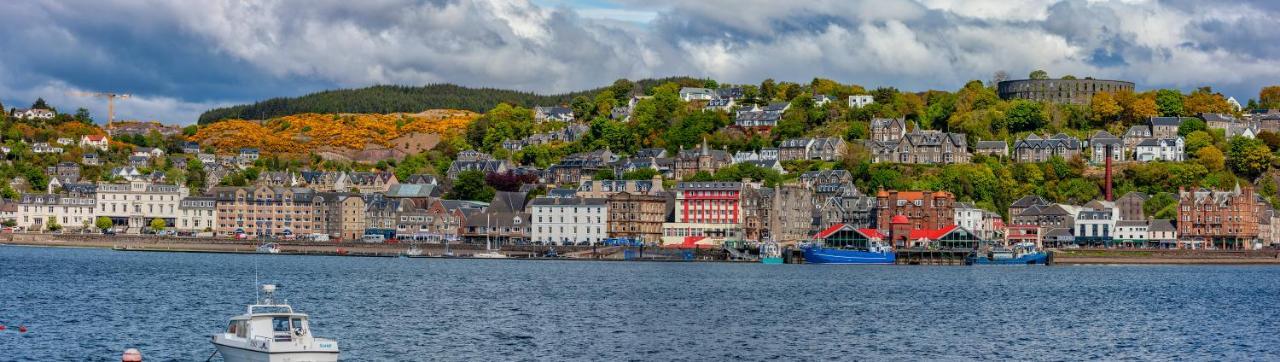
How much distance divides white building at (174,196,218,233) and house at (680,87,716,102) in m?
63.6

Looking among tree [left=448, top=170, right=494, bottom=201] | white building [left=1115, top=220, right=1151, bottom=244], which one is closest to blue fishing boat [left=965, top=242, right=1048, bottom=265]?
white building [left=1115, top=220, right=1151, bottom=244]

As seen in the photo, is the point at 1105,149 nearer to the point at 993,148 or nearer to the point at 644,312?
the point at 993,148

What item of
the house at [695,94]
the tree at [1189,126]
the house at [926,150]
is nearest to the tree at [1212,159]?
the tree at [1189,126]

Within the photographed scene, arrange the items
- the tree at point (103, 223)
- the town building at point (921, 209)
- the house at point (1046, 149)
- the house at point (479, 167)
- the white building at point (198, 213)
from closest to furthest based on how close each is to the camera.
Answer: the town building at point (921, 209) < the white building at point (198, 213) < the tree at point (103, 223) < the house at point (1046, 149) < the house at point (479, 167)

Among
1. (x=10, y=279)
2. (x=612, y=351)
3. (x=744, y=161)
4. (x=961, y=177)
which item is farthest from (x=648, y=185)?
(x=612, y=351)

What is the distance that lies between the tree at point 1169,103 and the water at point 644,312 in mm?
66400

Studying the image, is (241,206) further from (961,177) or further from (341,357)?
(341,357)

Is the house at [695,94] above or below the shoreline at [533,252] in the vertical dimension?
above

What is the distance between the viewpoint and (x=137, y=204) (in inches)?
6058

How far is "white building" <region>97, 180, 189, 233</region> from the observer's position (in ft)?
502

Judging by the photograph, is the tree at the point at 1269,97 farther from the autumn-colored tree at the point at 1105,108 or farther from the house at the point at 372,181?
the house at the point at 372,181

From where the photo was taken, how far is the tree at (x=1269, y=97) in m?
182

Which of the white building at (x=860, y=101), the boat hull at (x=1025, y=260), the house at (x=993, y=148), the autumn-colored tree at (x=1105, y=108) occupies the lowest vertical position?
the boat hull at (x=1025, y=260)

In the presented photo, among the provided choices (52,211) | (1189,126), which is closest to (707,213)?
(1189,126)
